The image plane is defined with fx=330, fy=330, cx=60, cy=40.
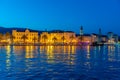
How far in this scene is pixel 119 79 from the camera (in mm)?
23531

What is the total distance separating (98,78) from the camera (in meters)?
24.1

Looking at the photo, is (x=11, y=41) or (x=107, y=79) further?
(x=11, y=41)

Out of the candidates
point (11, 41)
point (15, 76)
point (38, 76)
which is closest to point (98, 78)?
point (38, 76)

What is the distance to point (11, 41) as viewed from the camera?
648 ft

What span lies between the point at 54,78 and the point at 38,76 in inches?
60.1

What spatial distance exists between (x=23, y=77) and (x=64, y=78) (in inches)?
118

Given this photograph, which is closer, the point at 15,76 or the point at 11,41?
the point at 15,76

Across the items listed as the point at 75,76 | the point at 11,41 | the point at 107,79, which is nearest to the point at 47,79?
the point at 75,76

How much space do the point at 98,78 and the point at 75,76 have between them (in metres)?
1.92

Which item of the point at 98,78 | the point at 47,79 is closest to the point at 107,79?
the point at 98,78

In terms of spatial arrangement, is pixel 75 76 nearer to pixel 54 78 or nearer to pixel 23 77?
pixel 54 78

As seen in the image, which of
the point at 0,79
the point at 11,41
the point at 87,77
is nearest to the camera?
the point at 0,79

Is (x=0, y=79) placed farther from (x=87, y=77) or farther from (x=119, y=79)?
(x=119, y=79)

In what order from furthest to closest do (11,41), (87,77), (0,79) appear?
1. (11,41)
2. (87,77)
3. (0,79)
